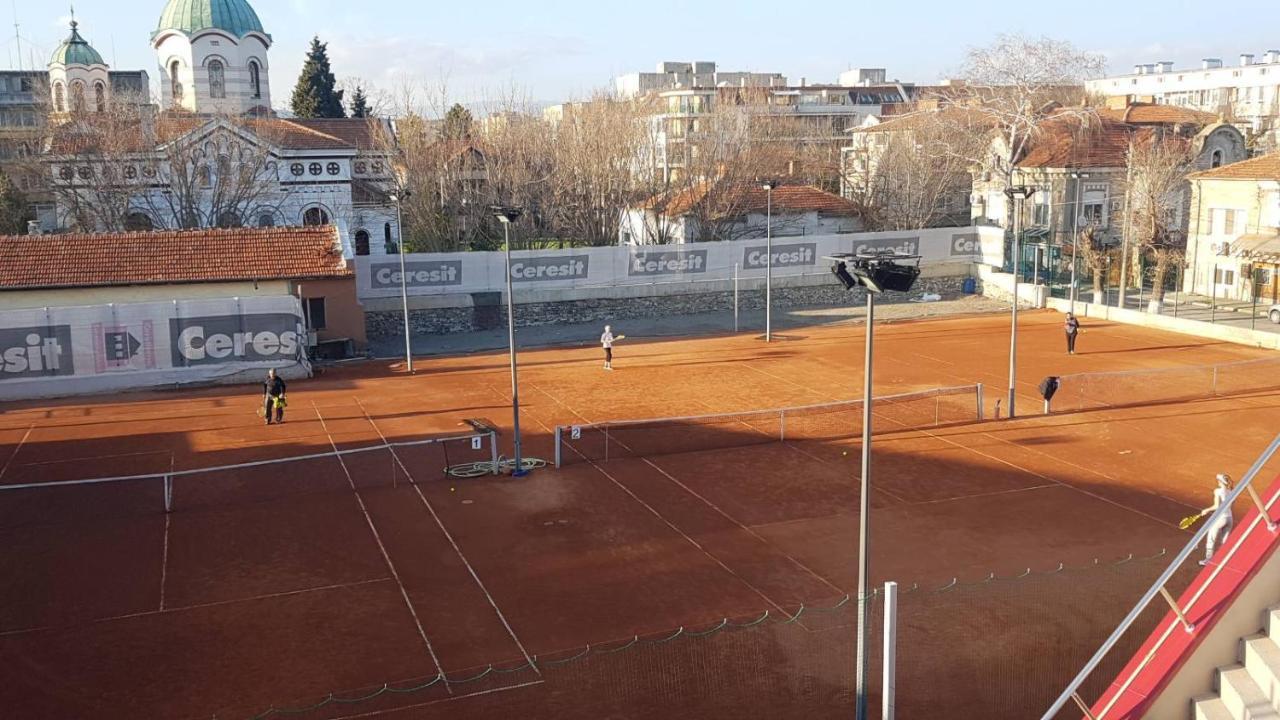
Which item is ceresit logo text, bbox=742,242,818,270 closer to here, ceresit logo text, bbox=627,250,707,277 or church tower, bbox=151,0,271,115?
ceresit logo text, bbox=627,250,707,277

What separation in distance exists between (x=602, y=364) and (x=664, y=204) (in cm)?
2186

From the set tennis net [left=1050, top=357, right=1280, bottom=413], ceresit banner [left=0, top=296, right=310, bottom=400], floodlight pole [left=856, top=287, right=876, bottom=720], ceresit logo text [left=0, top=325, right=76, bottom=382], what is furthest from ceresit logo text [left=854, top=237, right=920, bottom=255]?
floodlight pole [left=856, top=287, right=876, bottom=720]

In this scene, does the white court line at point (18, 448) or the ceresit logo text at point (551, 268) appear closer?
the white court line at point (18, 448)

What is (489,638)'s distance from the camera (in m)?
14.5

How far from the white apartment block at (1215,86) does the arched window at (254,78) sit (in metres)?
71.8

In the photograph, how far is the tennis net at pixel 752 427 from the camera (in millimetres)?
24281

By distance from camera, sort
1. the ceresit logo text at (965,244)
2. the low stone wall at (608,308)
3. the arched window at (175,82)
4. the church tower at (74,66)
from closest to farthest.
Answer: the low stone wall at (608,308) < the ceresit logo text at (965,244) < the arched window at (175,82) < the church tower at (74,66)

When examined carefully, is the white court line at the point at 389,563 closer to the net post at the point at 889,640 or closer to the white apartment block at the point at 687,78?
the net post at the point at 889,640

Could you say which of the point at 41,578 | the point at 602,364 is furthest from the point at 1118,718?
the point at 602,364

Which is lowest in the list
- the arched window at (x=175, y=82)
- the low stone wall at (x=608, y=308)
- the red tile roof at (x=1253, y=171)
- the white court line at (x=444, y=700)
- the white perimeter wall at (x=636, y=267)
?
the white court line at (x=444, y=700)

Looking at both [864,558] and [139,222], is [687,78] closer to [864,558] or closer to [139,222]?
[139,222]

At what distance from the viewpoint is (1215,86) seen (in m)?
117

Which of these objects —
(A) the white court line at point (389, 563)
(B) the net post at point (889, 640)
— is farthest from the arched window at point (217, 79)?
(B) the net post at point (889, 640)

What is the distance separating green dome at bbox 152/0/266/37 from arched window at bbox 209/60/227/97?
2.29 m
